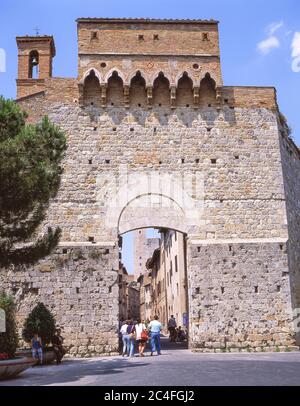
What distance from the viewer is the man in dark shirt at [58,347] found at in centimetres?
1296

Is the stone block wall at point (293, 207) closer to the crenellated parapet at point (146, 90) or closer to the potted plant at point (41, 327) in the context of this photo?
the crenellated parapet at point (146, 90)

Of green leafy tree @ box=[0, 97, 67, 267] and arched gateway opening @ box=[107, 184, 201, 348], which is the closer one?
green leafy tree @ box=[0, 97, 67, 267]

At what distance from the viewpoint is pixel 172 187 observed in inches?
626

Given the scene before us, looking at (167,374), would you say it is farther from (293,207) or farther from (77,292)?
(293,207)

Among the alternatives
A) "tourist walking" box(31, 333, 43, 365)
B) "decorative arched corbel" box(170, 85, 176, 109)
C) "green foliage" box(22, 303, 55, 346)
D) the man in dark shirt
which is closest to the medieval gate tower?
"decorative arched corbel" box(170, 85, 176, 109)

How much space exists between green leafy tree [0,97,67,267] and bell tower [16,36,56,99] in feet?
33.6

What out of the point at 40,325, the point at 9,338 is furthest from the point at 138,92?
the point at 9,338

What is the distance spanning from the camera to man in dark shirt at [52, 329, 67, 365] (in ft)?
42.5

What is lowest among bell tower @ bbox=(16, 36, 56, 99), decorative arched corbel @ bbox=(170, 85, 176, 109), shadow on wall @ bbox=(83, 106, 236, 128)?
shadow on wall @ bbox=(83, 106, 236, 128)

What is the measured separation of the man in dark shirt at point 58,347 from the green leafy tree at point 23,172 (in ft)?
9.64

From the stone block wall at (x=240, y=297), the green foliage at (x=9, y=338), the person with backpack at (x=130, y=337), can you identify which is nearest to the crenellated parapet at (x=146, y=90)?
the stone block wall at (x=240, y=297)

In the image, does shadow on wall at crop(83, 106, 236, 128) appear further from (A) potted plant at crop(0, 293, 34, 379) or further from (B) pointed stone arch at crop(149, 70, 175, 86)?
(A) potted plant at crop(0, 293, 34, 379)

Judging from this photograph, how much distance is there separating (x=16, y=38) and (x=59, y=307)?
42.1 ft
